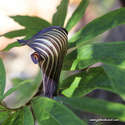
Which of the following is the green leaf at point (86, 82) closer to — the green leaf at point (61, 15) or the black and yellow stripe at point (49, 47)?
the black and yellow stripe at point (49, 47)

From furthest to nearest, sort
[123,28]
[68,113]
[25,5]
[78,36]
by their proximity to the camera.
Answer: [25,5], [123,28], [78,36], [68,113]

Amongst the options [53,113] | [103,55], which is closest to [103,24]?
[103,55]

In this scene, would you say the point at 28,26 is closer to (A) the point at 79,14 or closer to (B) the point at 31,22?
(B) the point at 31,22

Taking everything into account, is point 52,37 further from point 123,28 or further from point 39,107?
point 123,28

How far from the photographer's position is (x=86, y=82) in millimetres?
486

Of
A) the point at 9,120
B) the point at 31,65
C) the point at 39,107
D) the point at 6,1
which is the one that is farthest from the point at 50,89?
the point at 6,1

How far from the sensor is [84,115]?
3.75ft

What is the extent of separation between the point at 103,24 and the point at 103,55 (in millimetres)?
136

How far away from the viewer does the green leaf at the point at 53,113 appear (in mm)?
379

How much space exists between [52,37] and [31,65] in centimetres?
150

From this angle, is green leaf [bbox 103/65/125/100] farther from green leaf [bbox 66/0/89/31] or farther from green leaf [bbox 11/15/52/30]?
green leaf [bbox 11/15/52/30]

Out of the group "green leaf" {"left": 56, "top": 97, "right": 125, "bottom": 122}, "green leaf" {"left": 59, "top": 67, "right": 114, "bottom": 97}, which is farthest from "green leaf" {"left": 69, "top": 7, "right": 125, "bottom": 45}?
"green leaf" {"left": 56, "top": 97, "right": 125, "bottom": 122}

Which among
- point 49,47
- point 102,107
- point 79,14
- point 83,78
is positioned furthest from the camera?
point 79,14

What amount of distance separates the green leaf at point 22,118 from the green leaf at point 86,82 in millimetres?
137
